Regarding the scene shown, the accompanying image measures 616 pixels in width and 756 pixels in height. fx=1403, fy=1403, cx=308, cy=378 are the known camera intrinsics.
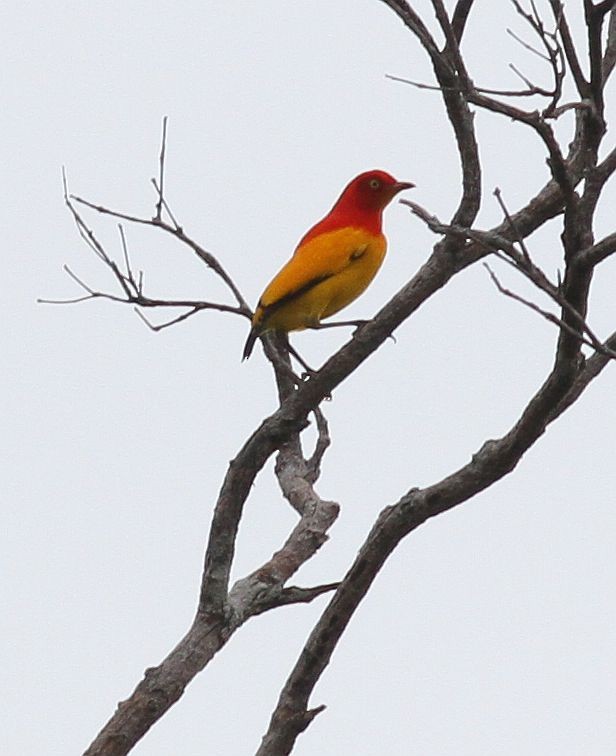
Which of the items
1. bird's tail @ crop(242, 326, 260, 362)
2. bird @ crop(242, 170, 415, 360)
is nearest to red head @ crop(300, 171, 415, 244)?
bird @ crop(242, 170, 415, 360)

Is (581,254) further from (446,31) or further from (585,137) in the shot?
(446,31)

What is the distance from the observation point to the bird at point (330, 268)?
9.05 metres

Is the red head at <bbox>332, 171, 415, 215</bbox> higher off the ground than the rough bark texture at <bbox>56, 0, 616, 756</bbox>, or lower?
higher

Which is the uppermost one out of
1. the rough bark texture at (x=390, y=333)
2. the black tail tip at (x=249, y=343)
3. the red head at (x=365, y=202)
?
the red head at (x=365, y=202)

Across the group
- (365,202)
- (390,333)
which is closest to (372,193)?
(365,202)

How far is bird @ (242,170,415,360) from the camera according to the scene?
905 cm

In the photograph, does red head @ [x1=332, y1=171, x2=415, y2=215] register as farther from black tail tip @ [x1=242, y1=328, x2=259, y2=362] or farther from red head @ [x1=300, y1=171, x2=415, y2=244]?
black tail tip @ [x1=242, y1=328, x2=259, y2=362]

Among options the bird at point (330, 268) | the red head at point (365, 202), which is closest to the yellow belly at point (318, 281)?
the bird at point (330, 268)

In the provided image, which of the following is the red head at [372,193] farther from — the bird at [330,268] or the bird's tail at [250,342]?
the bird's tail at [250,342]

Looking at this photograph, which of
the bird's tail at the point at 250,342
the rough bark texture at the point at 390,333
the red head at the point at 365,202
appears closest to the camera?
the rough bark texture at the point at 390,333

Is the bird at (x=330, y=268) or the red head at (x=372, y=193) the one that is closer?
the bird at (x=330, y=268)

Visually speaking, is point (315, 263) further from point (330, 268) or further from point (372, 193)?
point (372, 193)

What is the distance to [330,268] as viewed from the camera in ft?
30.1

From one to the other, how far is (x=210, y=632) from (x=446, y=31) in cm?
352
